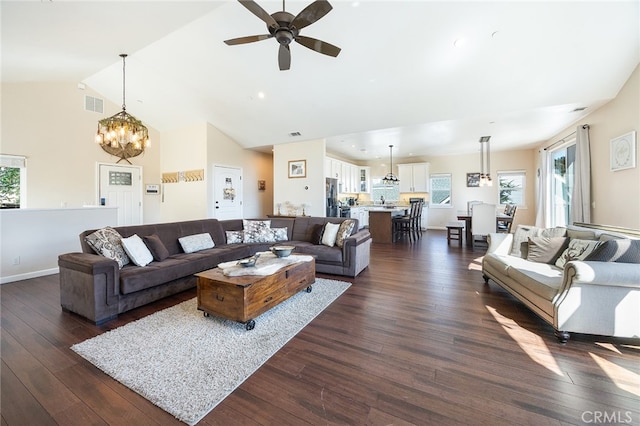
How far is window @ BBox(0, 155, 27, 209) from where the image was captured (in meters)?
4.91

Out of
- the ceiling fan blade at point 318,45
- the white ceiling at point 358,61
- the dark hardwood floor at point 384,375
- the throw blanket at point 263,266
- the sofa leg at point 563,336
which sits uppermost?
the white ceiling at point 358,61

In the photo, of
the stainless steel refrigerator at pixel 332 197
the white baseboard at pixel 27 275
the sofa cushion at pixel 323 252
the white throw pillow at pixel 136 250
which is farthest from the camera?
the stainless steel refrigerator at pixel 332 197

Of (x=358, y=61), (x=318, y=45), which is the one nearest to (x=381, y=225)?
(x=358, y=61)

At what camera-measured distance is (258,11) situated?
2.22 meters

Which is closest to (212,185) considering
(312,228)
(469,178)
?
(312,228)

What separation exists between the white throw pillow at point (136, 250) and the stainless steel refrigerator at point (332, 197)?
15.6 ft

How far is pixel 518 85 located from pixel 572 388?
4.43m

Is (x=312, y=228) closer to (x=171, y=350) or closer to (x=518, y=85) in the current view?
(x=171, y=350)

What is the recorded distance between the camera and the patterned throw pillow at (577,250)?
2.55 m

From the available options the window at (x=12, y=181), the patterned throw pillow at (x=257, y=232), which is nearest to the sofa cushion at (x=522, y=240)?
the patterned throw pillow at (x=257, y=232)

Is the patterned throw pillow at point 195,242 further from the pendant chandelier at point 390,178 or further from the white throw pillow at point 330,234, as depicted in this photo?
the pendant chandelier at point 390,178

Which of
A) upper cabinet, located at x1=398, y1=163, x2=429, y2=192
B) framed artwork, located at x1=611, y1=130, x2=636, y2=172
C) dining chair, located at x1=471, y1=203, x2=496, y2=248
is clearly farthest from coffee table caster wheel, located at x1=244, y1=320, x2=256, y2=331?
upper cabinet, located at x1=398, y1=163, x2=429, y2=192

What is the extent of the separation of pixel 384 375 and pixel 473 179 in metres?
9.17

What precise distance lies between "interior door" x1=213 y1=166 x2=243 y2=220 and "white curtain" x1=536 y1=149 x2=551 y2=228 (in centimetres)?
871
